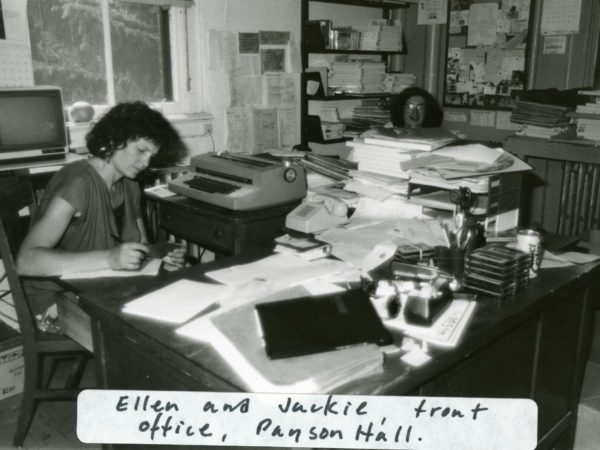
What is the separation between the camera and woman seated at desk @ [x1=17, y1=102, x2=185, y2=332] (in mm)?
1829

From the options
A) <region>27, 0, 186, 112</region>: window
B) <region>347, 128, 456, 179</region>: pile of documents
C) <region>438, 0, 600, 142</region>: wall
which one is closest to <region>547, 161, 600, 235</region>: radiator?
<region>438, 0, 600, 142</region>: wall

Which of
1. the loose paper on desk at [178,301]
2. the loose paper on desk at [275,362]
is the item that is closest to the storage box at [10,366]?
the loose paper on desk at [178,301]

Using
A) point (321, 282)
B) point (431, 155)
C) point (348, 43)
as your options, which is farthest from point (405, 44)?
point (321, 282)

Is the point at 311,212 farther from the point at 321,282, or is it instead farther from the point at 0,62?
the point at 0,62

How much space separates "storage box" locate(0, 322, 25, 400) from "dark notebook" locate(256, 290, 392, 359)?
1.56 metres

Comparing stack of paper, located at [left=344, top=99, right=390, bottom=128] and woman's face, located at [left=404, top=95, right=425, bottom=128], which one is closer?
woman's face, located at [left=404, top=95, right=425, bottom=128]

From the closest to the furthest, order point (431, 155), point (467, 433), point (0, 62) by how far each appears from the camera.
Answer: point (467, 433)
point (431, 155)
point (0, 62)

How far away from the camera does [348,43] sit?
3.79 meters

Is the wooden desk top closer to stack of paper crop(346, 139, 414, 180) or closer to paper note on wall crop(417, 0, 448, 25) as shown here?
stack of paper crop(346, 139, 414, 180)

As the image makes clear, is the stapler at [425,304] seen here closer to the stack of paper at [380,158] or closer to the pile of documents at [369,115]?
the stack of paper at [380,158]

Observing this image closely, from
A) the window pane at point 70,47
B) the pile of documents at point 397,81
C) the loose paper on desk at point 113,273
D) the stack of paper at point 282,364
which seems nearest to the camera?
the stack of paper at point 282,364

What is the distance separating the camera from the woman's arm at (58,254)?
5.53 ft

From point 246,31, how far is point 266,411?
8.92 ft
